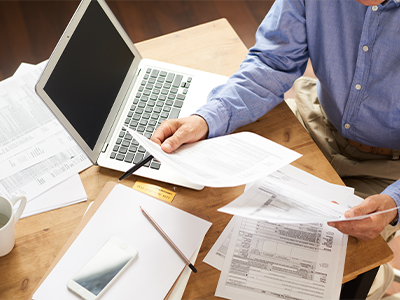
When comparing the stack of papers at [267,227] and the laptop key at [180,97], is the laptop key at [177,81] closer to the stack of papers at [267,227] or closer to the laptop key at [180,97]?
the laptop key at [180,97]

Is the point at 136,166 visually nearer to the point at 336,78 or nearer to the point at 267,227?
the point at 267,227

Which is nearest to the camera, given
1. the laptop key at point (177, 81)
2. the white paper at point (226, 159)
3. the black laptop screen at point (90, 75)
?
the white paper at point (226, 159)

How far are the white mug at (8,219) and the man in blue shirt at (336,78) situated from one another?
12.4 inches

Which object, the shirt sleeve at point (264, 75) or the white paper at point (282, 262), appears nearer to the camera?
the white paper at point (282, 262)

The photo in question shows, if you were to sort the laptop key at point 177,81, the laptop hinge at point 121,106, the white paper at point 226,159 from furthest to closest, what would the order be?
the laptop key at point 177,81
the laptop hinge at point 121,106
the white paper at point 226,159

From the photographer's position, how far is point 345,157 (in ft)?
3.60

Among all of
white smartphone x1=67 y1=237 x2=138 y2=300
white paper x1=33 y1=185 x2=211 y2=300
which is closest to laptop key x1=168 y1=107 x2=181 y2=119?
white paper x1=33 y1=185 x2=211 y2=300

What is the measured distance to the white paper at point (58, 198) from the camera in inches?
32.4

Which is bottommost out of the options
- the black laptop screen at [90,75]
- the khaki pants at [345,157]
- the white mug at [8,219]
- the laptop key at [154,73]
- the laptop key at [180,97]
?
the khaki pants at [345,157]

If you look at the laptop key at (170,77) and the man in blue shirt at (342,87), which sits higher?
the laptop key at (170,77)

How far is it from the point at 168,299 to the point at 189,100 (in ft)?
1.68

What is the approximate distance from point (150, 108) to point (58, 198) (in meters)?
0.32

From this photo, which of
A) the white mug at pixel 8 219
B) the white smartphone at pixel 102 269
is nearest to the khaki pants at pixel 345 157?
the white smartphone at pixel 102 269

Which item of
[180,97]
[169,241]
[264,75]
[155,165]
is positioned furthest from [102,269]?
[264,75]
